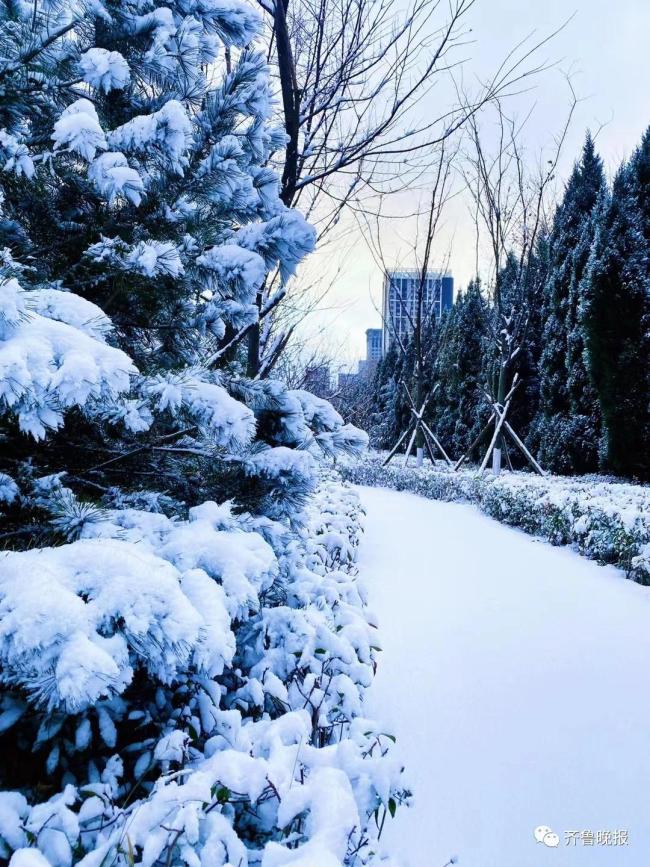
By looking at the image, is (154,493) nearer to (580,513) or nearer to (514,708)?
(514,708)

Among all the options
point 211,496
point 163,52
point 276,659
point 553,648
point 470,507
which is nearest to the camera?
point 276,659

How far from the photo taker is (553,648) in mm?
3389

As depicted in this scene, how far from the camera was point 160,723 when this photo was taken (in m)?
1.22

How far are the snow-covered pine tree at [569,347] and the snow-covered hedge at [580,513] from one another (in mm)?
3733

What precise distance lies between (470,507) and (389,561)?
196 inches

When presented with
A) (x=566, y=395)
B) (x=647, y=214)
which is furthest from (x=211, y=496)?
(x=566, y=395)

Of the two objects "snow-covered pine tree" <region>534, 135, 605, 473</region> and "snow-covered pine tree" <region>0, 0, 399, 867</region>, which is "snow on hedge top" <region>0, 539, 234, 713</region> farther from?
"snow-covered pine tree" <region>534, 135, 605, 473</region>

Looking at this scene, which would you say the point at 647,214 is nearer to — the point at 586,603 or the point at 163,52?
the point at 586,603

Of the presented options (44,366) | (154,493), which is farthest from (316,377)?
(44,366)

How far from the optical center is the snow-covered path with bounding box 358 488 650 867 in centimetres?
189

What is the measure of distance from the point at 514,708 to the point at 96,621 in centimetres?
246

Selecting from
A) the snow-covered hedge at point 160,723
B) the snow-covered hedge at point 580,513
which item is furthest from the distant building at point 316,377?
the snow-covered hedge at point 160,723

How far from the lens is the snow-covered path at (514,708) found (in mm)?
1890

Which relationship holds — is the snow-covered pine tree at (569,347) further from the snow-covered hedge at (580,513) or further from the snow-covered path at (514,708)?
the snow-covered path at (514,708)
